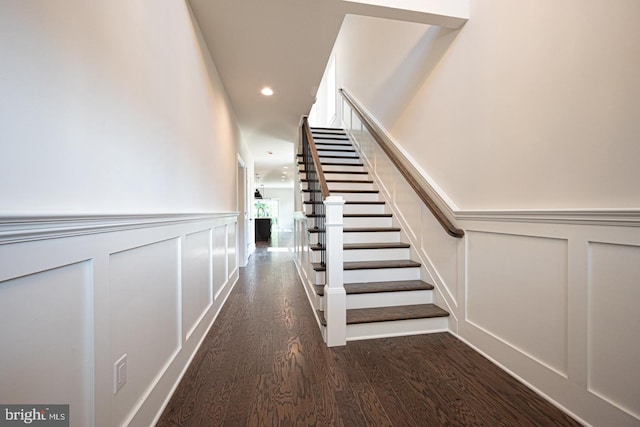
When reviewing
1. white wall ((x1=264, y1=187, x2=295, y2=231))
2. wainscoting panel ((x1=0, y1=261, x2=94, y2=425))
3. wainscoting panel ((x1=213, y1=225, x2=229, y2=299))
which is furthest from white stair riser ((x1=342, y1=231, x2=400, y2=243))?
white wall ((x1=264, y1=187, x2=295, y2=231))

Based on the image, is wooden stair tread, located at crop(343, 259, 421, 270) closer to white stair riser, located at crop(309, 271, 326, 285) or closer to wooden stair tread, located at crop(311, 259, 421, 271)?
wooden stair tread, located at crop(311, 259, 421, 271)

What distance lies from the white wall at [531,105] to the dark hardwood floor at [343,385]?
3.41 feet

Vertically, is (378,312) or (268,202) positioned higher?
(268,202)

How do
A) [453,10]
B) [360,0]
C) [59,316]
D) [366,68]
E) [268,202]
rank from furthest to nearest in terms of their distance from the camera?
[268,202], [366,68], [453,10], [360,0], [59,316]

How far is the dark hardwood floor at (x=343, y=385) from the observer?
50.5 inches

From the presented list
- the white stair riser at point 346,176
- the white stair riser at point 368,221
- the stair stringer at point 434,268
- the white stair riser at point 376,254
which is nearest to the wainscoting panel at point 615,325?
the stair stringer at point 434,268

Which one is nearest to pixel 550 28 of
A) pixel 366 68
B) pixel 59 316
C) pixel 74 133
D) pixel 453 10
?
pixel 453 10

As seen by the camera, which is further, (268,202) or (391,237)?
(268,202)

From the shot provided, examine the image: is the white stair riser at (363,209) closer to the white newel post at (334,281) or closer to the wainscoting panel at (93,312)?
the white newel post at (334,281)

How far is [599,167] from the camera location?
119 cm

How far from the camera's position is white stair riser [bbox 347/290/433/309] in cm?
223

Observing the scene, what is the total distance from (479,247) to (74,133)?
2169 mm

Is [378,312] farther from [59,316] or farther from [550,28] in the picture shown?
[550,28]

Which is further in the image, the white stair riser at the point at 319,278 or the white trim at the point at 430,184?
the white stair riser at the point at 319,278
